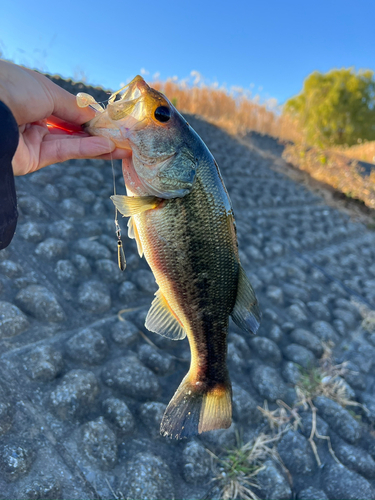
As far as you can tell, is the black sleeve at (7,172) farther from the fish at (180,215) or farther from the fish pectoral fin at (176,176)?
the fish pectoral fin at (176,176)

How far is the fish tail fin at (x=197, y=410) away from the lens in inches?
55.9

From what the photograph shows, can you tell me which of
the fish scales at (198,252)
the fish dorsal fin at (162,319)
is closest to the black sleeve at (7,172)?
the fish scales at (198,252)

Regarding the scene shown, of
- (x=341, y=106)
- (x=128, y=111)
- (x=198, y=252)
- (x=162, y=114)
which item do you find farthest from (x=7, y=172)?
(x=341, y=106)

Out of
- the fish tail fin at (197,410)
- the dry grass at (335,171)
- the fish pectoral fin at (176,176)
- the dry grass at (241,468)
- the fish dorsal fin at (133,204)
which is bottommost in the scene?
the dry grass at (241,468)

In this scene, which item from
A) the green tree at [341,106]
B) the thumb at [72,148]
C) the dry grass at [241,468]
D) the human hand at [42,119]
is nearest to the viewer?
the human hand at [42,119]

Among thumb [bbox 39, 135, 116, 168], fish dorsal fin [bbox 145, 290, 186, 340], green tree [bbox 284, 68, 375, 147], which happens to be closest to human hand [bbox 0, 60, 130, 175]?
thumb [bbox 39, 135, 116, 168]

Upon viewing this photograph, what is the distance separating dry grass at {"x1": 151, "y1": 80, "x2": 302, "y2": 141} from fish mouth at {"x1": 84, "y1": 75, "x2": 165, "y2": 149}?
26.1 ft

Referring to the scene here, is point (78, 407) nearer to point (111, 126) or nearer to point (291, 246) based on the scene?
point (111, 126)

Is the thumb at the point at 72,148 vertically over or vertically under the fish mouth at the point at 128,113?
under

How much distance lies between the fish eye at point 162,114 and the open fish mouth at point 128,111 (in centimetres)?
1

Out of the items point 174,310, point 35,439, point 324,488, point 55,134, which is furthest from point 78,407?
point 324,488

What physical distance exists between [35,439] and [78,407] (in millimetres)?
269

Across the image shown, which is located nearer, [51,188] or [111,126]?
[111,126]

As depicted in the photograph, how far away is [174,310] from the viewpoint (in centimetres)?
146
